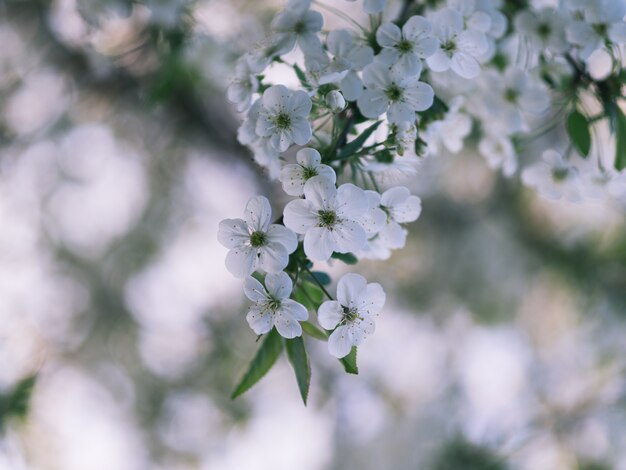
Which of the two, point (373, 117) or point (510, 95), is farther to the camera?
point (510, 95)

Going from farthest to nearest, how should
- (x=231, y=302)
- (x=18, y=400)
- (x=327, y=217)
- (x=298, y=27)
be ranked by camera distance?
(x=231, y=302), (x=18, y=400), (x=298, y=27), (x=327, y=217)

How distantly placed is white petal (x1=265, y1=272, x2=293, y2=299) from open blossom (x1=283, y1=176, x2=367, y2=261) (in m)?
0.04

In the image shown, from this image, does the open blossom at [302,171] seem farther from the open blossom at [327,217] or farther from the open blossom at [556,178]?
the open blossom at [556,178]

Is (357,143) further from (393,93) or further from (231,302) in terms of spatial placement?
(231,302)

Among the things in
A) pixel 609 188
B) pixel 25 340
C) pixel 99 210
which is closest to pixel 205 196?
pixel 99 210

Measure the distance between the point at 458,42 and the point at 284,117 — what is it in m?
0.25

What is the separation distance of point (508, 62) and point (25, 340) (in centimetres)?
204

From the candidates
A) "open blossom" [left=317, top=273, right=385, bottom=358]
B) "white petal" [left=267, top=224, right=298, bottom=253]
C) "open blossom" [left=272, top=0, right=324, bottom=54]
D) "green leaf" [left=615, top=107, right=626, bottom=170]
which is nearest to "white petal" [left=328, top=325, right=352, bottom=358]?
"open blossom" [left=317, top=273, right=385, bottom=358]

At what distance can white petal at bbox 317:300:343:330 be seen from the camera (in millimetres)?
642

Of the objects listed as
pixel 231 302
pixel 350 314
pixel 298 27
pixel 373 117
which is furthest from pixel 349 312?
pixel 231 302

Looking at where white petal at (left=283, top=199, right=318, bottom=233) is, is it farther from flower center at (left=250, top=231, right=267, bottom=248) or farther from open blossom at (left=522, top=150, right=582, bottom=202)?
open blossom at (left=522, top=150, right=582, bottom=202)

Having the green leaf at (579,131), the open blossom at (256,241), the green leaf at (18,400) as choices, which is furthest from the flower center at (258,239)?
the green leaf at (18,400)

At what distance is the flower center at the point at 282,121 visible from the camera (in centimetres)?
65

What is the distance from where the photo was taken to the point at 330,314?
647 mm
